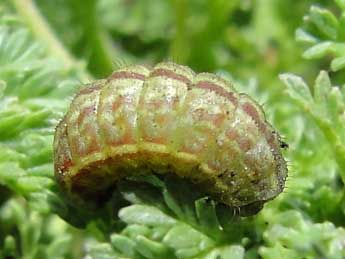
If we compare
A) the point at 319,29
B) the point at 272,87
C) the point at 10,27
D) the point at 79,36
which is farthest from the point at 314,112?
the point at 79,36

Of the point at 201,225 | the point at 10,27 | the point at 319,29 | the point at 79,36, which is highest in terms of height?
the point at 79,36

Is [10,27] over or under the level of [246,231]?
over

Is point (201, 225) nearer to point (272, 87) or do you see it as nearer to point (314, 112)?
point (314, 112)

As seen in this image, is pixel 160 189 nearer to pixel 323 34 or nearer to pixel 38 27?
pixel 323 34

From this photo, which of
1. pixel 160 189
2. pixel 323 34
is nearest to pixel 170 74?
pixel 160 189

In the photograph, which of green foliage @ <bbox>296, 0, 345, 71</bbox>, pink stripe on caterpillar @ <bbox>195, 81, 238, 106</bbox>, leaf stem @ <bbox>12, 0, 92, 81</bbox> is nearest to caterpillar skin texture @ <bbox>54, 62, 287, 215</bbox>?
pink stripe on caterpillar @ <bbox>195, 81, 238, 106</bbox>

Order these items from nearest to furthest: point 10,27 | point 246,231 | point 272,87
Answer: point 246,231
point 10,27
point 272,87

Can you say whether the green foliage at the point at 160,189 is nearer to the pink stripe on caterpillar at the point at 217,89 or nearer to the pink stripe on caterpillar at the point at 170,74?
the pink stripe on caterpillar at the point at 217,89

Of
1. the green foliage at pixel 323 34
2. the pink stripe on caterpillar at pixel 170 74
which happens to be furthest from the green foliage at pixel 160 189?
the pink stripe on caterpillar at pixel 170 74
